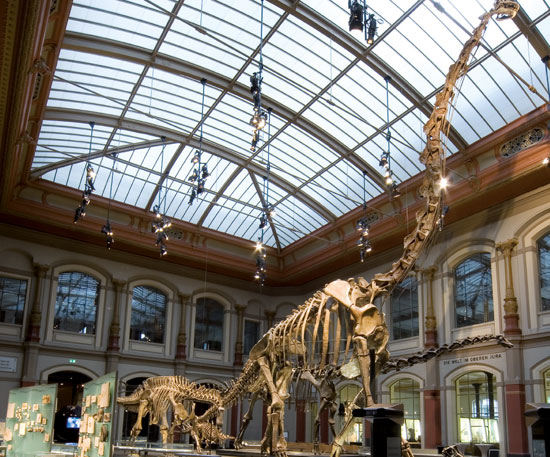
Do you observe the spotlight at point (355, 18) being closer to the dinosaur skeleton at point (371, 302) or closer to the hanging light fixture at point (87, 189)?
the dinosaur skeleton at point (371, 302)

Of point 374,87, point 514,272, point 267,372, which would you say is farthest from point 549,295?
point 267,372

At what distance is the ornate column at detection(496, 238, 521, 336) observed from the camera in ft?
64.1

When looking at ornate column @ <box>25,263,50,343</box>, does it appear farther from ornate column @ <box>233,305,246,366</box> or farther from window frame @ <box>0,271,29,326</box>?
ornate column @ <box>233,305,246,366</box>

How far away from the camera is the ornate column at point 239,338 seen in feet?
98.7

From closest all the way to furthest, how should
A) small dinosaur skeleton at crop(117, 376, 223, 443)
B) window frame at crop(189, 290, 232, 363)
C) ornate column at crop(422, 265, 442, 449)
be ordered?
1. small dinosaur skeleton at crop(117, 376, 223, 443)
2. ornate column at crop(422, 265, 442, 449)
3. window frame at crop(189, 290, 232, 363)

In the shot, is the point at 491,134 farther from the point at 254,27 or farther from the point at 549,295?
the point at 254,27

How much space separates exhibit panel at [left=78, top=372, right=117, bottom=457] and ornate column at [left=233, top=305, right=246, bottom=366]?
21.6 m

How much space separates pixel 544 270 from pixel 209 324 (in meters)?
16.6

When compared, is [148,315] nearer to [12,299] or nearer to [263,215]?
[12,299]

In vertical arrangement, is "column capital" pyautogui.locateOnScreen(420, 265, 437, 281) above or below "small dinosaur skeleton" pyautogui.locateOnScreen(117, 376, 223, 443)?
above

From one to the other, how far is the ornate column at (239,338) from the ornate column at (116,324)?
6334mm

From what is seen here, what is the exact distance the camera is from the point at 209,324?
30.1 meters

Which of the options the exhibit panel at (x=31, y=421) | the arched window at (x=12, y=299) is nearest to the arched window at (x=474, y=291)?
the exhibit panel at (x=31, y=421)

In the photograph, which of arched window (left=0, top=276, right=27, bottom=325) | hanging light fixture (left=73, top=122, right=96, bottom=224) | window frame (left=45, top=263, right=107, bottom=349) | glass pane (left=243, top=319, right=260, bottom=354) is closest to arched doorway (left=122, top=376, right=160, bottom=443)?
window frame (left=45, top=263, right=107, bottom=349)
